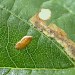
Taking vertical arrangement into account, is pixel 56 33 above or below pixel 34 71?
above

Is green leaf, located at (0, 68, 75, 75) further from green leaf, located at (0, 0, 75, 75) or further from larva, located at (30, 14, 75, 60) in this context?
larva, located at (30, 14, 75, 60)

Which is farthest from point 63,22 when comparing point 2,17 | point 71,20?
point 2,17

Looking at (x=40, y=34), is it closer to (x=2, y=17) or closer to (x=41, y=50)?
(x=41, y=50)

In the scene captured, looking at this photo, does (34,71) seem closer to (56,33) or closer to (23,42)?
(23,42)

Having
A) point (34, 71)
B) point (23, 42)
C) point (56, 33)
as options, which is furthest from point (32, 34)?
point (34, 71)

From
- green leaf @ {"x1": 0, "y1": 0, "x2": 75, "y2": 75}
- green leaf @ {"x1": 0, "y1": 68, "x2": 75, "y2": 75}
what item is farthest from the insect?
green leaf @ {"x1": 0, "y1": 68, "x2": 75, "y2": 75}
